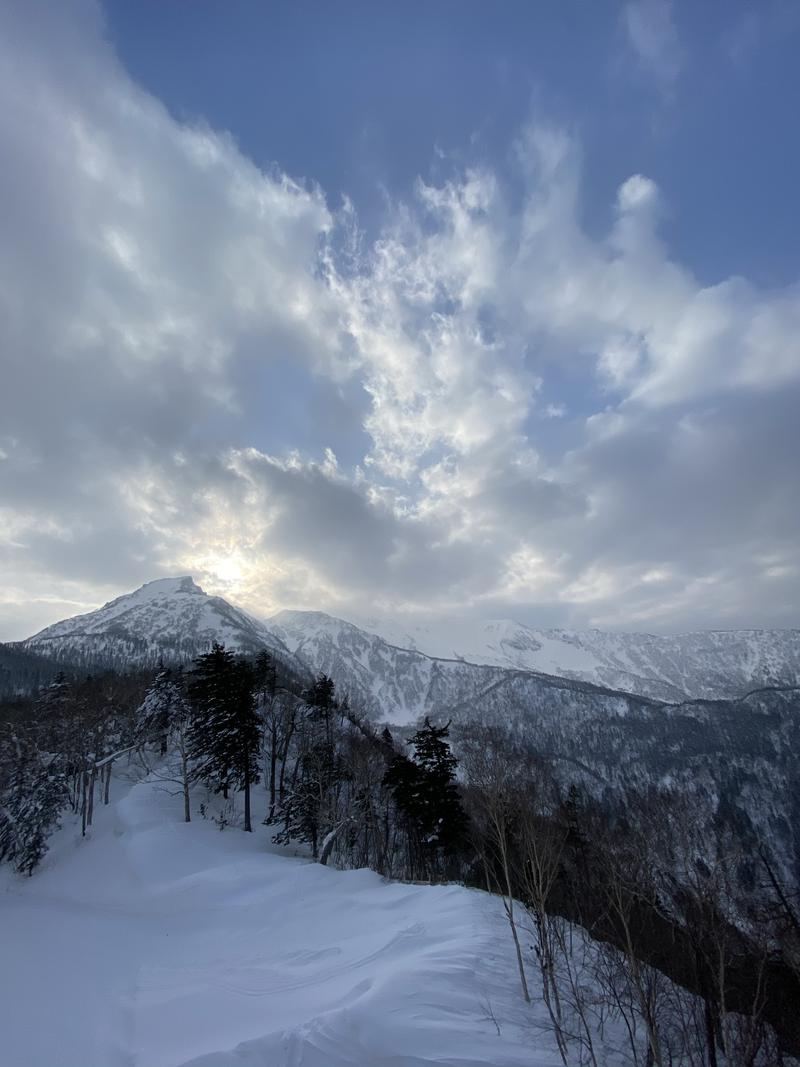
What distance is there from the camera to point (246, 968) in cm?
1928

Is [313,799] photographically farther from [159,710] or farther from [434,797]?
[159,710]

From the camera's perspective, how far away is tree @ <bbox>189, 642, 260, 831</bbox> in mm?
40188

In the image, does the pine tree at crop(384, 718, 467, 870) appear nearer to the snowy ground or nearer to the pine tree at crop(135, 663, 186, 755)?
the snowy ground

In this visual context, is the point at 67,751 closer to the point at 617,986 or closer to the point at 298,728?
the point at 298,728

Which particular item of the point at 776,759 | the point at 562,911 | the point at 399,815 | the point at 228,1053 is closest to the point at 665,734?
the point at 776,759

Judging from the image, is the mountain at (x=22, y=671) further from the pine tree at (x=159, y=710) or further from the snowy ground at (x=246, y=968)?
the snowy ground at (x=246, y=968)

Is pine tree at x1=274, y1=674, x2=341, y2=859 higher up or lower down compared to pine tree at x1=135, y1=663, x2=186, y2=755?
lower down

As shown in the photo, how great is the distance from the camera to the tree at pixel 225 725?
40188 mm

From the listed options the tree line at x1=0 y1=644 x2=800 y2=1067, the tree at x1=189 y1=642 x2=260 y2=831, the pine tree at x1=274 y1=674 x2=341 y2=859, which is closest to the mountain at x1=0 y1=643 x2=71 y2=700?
the tree line at x1=0 y1=644 x2=800 y2=1067

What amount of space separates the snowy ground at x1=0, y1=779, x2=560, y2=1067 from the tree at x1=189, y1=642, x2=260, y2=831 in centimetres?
Answer: 646

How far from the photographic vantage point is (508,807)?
2536 cm

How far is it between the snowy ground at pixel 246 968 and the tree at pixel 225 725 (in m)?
6.46

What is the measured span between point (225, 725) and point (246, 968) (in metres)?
22.5

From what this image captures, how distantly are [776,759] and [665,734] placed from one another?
37752 millimetres
